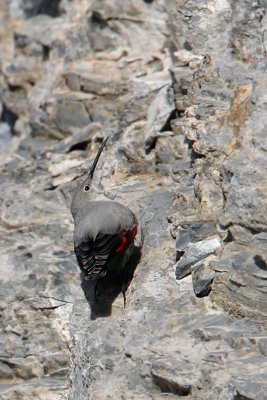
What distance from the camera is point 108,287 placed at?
8227 millimetres

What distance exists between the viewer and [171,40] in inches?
426

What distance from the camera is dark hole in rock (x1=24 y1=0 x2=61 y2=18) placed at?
1389cm

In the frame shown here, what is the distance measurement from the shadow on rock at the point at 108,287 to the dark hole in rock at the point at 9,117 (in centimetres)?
583

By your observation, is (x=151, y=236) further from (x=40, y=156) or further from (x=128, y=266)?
(x=40, y=156)

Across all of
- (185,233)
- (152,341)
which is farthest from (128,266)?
(152,341)

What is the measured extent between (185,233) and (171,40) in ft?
12.9

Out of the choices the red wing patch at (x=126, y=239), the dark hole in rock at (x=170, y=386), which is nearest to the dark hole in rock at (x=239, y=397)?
the dark hole in rock at (x=170, y=386)

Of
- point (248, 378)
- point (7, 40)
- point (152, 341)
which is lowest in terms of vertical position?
point (7, 40)

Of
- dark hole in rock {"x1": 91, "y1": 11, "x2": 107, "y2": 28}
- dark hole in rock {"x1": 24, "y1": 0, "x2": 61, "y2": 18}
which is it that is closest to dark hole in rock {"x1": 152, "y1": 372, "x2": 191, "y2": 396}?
dark hole in rock {"x1": 91, "y1": 11, "x2": 107, "y2": 28}

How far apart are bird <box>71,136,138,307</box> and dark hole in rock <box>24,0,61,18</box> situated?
6.13m

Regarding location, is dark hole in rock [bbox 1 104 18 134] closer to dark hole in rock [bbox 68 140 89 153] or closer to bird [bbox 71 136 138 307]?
dark hole in rock [bbox 68 140 89 153]

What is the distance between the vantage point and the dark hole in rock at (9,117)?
543 inches

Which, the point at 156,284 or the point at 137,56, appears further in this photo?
the point at 137,56

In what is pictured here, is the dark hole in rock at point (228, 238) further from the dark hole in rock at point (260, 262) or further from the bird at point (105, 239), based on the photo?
the bird at point (105, 239)
